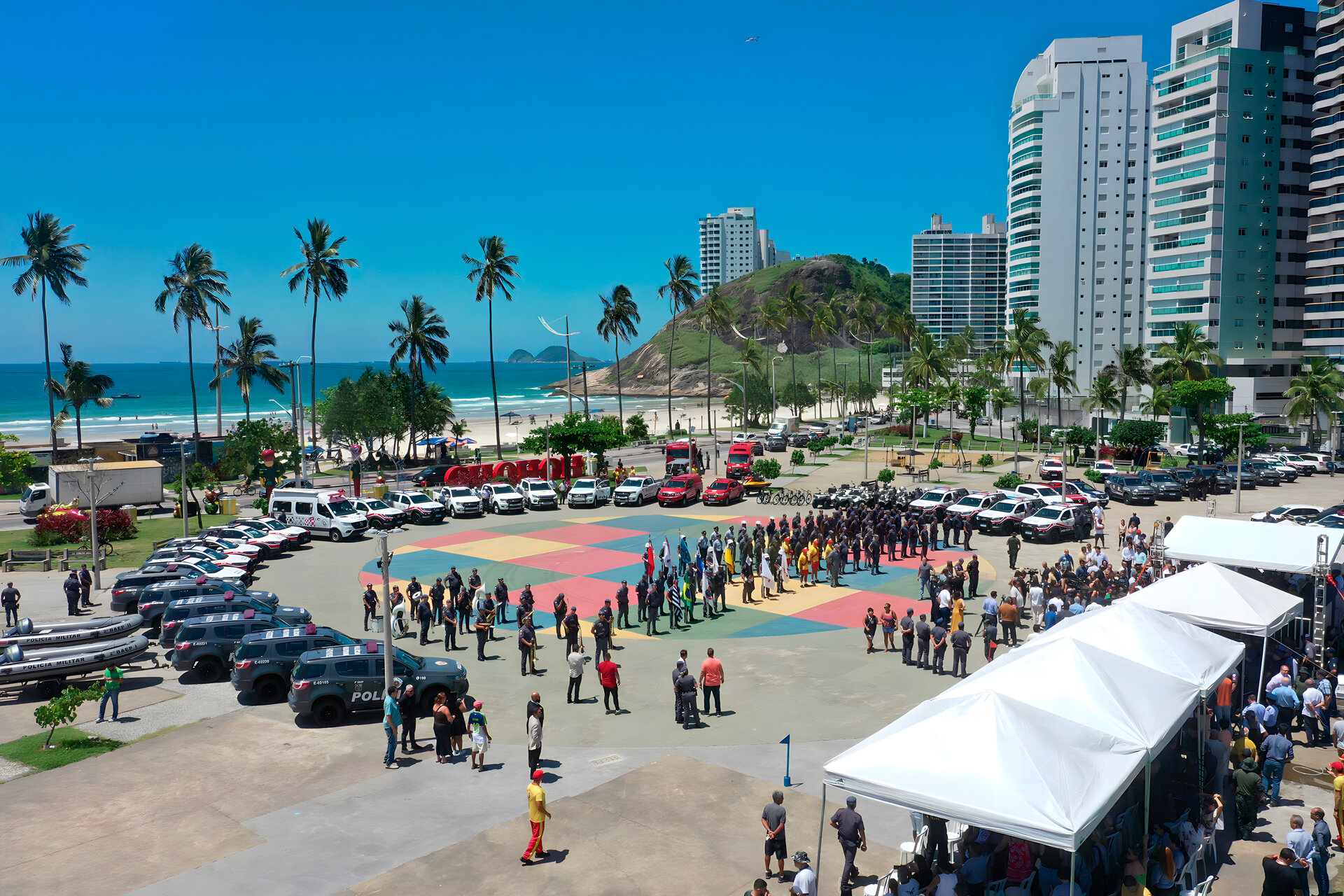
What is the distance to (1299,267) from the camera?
307ft

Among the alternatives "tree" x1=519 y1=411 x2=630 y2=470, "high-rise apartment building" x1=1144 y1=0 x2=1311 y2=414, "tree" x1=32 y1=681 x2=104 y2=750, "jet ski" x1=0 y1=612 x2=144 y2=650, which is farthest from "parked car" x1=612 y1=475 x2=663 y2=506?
"high-rise apartment building" x1=1144 y1=0 x2=1311 y2=414

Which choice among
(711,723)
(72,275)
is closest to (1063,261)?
(72,275)

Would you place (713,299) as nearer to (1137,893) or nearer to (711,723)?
(711,723)

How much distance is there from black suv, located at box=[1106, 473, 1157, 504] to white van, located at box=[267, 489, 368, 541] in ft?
122

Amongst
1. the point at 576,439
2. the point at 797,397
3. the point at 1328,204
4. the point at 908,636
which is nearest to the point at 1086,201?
the point at 1328,204

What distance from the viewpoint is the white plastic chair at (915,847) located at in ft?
36.0

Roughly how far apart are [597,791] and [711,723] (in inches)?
146

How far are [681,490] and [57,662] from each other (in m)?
30.7

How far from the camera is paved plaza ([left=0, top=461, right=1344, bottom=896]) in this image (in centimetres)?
1209

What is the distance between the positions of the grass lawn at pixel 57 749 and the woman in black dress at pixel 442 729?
21.7 feet

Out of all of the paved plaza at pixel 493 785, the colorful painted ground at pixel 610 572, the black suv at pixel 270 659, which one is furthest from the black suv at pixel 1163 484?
the black suv at pixel 270 659

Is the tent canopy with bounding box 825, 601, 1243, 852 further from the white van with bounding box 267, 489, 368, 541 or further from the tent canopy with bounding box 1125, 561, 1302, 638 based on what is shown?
the white van with bounding box 267, 489, 368, 541

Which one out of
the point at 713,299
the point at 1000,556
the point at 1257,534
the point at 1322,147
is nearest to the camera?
the point at 1257,534

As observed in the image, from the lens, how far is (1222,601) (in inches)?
662
